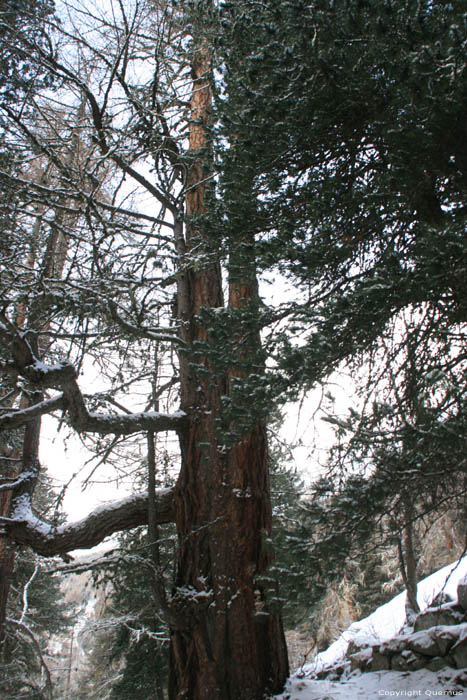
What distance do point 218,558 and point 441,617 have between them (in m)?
2.72

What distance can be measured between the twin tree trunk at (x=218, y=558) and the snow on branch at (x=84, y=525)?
357mm

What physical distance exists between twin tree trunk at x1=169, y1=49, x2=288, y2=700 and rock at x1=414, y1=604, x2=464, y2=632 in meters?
1.93

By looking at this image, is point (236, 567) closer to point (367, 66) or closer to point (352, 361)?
point (352, 361)

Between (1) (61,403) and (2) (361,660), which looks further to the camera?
(2) (361,660)

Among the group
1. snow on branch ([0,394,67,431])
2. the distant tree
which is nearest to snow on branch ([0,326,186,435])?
snow on branch ([0,394,67,431])

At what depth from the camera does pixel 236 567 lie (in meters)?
3.52

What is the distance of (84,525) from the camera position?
3.77m

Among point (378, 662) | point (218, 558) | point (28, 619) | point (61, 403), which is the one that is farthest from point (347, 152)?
point (28, 619)

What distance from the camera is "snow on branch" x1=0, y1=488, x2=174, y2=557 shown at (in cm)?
372

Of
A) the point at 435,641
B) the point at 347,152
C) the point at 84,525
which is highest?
the point at 347,152

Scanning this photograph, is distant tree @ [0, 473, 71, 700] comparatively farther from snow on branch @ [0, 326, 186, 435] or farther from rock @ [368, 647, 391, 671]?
rock @ [368, 647, 391, 671]

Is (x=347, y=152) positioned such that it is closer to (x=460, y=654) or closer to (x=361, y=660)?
(x=460, y=654)

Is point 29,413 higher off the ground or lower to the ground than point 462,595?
higher

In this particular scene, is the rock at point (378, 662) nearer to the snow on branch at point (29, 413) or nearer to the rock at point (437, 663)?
the rock at point (437, 663)
